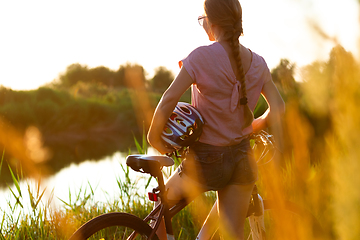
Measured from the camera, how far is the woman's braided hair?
130 centimetres

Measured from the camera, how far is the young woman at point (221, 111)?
1304 mm

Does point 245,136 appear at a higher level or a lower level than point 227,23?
lower

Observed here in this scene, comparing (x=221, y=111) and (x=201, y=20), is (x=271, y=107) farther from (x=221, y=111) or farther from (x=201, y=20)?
(x=201, y=20)

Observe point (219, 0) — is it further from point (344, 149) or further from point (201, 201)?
point (201, 201)

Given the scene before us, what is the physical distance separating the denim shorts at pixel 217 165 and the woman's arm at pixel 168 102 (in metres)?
0.16

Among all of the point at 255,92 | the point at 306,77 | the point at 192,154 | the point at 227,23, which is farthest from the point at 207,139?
the point at 306,77

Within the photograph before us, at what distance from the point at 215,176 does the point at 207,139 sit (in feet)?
0.50

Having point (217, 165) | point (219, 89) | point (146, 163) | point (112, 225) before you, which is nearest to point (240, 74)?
point (219, 89)

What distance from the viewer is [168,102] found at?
1.29m

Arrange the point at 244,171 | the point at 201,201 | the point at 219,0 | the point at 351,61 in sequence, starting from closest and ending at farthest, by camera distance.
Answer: the point at 351,61, the point at 219,0, the point at 244,171, the point at 201,201

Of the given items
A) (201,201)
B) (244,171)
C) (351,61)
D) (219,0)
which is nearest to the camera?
(351,61)

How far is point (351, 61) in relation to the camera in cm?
43

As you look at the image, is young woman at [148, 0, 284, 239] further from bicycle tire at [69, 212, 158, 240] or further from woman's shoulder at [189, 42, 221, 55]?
bicycle tire at [69, 212, 158, 240]

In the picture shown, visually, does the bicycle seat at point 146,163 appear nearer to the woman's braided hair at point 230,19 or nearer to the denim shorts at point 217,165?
the denim shorts at point 217,165
